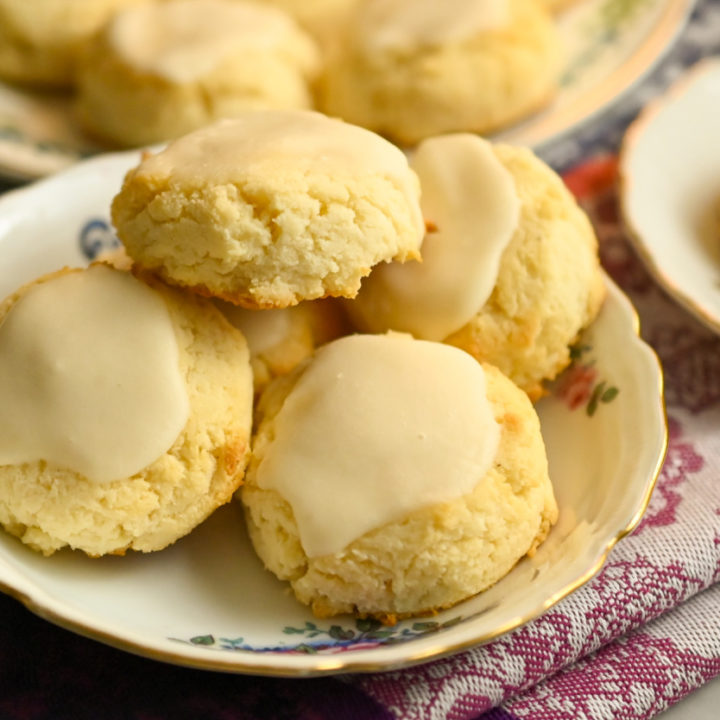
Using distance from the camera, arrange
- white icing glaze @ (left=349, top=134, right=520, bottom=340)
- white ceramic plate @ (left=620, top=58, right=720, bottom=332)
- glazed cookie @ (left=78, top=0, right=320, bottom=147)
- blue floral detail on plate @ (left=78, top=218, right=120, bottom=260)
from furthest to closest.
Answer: glazed cookie @ (left=78, top=0, right=320, bottom=147) → white ceramic plate @ (left=620, top=58, right=720, bottom=332) → blue floral detail on plate @ (left=78, top=218, right=120, bottom=260) → white icing glaze @ (left=349, top=134, right=520, bottom=340)

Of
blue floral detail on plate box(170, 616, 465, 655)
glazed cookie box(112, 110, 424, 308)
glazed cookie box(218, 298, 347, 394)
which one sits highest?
glazed cookie box(112, 110, 424, 308)

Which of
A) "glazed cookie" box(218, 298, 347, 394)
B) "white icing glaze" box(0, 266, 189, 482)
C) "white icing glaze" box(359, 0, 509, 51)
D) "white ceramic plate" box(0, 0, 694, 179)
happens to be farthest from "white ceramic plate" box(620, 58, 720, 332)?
"white icing glaze" box(0, 266, 189, 482)

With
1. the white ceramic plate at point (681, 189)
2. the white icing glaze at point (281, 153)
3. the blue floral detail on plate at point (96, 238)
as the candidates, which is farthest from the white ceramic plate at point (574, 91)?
the white icing glaze at point (281, 153)

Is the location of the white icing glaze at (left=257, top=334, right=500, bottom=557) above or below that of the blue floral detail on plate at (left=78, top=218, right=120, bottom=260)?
above

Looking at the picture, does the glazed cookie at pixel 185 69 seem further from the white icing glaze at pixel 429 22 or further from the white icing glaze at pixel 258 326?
the white icing glaze at pixel 258 326

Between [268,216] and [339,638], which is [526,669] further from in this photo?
[268,216]

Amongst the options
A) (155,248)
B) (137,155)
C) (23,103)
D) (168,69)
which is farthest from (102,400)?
(23,103)

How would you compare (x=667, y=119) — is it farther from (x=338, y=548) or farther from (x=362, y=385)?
(x=338, y=548)

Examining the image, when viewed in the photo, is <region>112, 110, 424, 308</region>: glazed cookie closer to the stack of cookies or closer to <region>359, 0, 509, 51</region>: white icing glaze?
the stack of cookies
